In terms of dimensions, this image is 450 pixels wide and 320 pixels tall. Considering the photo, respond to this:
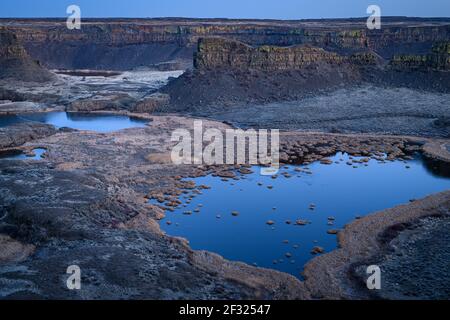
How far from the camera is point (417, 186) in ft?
66.8

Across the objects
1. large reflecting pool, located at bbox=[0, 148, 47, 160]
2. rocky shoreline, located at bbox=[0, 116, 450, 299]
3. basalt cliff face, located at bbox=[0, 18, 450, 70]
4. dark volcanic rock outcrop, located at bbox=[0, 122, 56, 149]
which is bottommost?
rocky shoreline, located at bbox=[0, 116, 450, 299]

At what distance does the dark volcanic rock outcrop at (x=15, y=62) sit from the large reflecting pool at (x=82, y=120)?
16089mm

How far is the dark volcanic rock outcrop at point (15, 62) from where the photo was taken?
171 ft

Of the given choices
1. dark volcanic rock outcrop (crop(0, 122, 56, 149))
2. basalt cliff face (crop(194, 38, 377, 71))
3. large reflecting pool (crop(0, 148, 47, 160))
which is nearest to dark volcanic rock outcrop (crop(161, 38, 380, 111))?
basalt cliff face (crop(194, 38, 377, 71))

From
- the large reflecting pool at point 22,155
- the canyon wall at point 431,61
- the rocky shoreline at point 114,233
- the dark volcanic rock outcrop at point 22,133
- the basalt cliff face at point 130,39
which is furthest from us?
the basalt cliff face at point 130,39

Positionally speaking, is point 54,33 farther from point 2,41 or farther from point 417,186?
point 417,186

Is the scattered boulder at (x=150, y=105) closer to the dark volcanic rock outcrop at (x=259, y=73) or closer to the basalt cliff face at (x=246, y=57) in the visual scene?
the dark volcanic rock outcrop at (x=259, y=73)

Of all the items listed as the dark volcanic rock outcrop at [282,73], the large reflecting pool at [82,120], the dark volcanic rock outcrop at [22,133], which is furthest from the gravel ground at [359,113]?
the dark volcanic rock outcrop at [22,133]

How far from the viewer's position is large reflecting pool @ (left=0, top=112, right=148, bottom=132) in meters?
33.2

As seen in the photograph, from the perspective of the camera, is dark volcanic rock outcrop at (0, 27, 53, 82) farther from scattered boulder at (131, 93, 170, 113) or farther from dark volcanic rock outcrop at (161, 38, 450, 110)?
scattered boulder at (131, 93, 170, 113)

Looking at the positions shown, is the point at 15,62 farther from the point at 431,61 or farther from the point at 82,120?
the point at 431,61

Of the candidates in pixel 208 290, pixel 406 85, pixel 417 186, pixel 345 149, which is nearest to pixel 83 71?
pixel 406 85

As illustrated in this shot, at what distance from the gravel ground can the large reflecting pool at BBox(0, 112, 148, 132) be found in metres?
6.21
